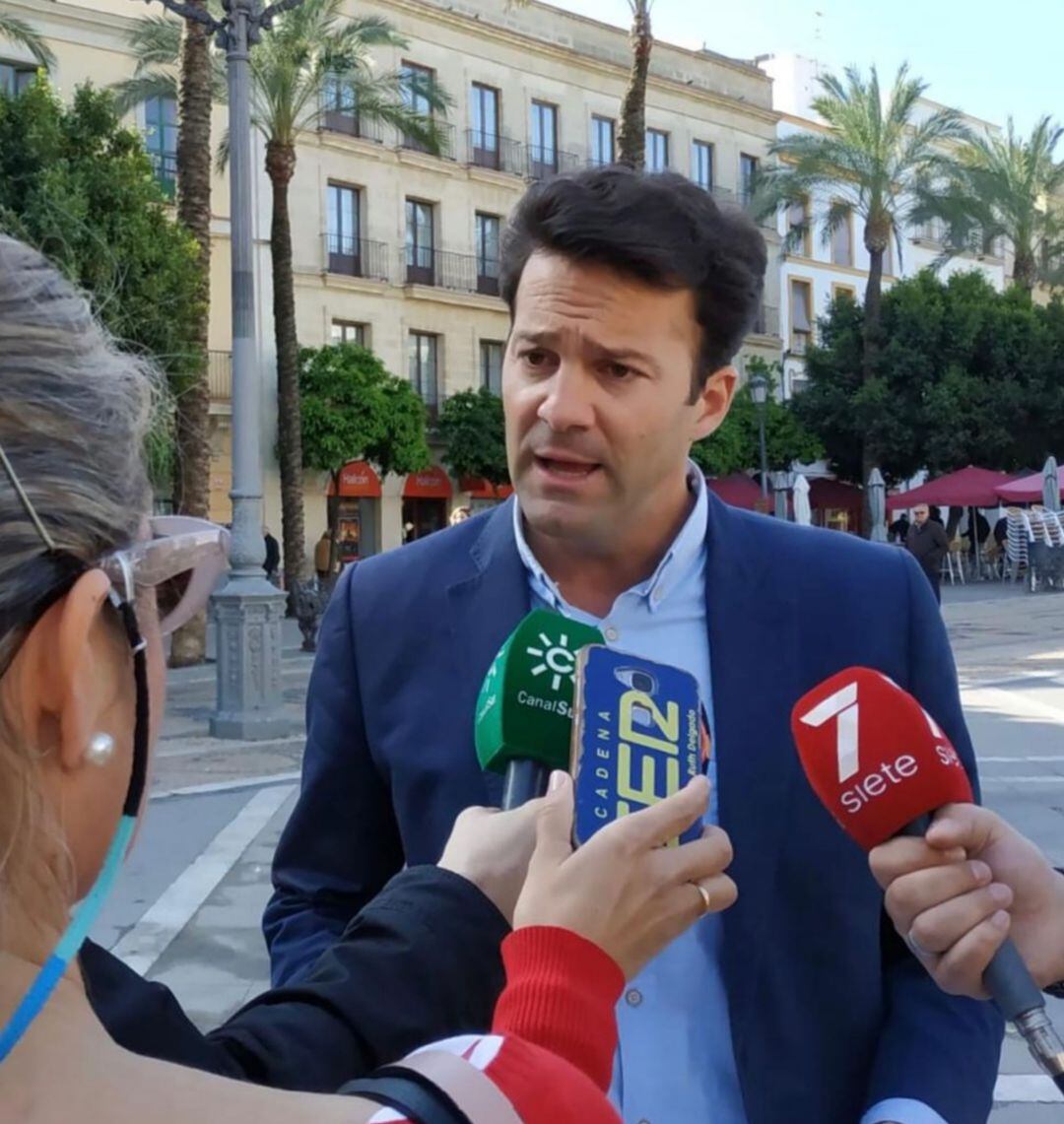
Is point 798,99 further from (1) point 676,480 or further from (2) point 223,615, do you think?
(1) point 676,480

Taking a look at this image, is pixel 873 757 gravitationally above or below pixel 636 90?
below

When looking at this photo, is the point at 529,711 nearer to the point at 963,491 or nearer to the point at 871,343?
the point at 963,491

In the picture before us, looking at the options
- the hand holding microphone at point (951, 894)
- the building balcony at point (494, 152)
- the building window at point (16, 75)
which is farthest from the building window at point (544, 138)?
the hand holding microphone at point (951, 894)

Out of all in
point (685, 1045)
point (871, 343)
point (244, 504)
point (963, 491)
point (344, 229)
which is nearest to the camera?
point (685, 1045)

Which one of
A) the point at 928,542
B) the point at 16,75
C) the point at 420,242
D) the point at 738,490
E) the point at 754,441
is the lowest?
the point at 928,542

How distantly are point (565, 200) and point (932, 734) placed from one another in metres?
0.97

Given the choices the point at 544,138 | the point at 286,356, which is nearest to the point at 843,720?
the point at 286,356

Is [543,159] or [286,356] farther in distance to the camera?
[543,159]

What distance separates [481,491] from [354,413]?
5.50m

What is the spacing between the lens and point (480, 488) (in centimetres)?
3014

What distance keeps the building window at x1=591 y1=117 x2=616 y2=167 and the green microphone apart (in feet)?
109

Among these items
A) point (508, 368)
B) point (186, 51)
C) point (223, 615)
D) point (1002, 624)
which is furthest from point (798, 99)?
point (508, 368)

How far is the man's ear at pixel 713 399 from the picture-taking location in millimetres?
2205

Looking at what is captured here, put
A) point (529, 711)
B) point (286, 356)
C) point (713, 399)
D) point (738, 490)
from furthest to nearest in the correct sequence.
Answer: point (738, 490), point (286, 356), point (713, 399), point (529, 711)
